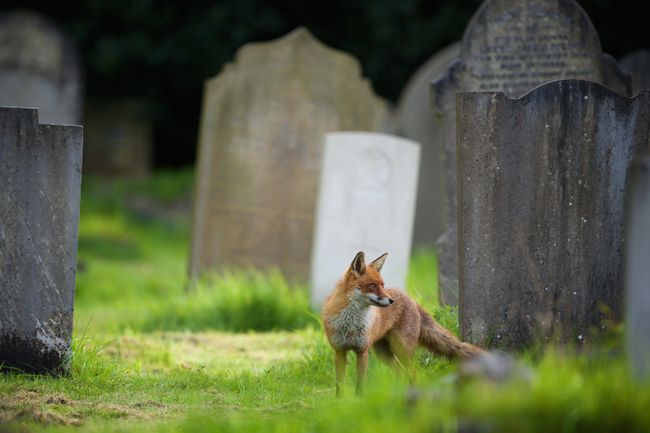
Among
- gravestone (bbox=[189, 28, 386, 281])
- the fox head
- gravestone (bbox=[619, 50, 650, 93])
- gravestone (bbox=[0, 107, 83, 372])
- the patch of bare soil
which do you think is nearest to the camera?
the patch of bare soil

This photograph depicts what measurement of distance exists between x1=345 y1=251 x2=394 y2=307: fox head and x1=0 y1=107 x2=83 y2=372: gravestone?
5.37 ft

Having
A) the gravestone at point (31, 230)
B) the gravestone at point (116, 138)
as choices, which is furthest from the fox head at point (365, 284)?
the gravestone at point (116, 138)

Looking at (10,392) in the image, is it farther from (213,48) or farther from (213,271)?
(213,48)

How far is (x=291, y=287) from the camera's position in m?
10.0

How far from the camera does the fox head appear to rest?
4.85m

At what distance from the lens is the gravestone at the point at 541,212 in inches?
216

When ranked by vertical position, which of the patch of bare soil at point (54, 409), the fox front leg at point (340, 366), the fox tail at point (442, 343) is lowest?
the patch of bare soil at point (54, 409)

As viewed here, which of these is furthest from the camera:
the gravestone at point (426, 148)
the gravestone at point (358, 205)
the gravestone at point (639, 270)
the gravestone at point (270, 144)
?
the gravestone at point (426, 148)

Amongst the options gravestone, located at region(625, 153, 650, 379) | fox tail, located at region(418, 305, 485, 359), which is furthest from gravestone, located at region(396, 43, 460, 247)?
gravestone, located at region(625, 153, 650, 379)

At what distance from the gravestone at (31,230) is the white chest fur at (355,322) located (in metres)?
1.63

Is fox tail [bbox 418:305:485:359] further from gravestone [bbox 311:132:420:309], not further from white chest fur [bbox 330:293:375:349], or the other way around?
gravestone [bbox 311:132:420:309]

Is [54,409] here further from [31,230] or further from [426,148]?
[426,148]

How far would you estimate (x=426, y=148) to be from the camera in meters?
12.4

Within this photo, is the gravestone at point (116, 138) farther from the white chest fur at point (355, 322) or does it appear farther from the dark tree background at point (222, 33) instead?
the white chest fur at point (355, 322)
